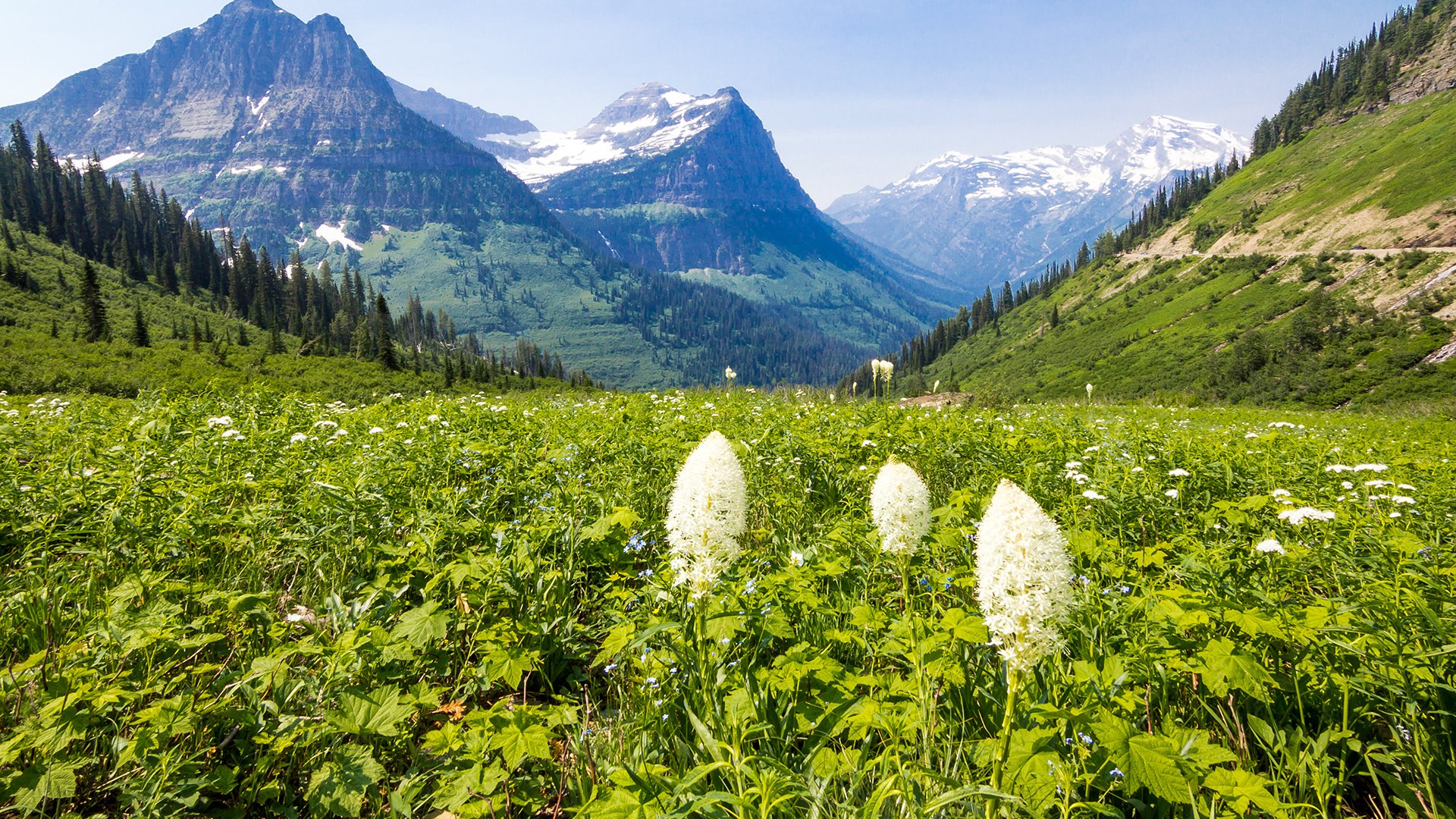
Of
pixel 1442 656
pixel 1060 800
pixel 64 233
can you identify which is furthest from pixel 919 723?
pixel 64 233

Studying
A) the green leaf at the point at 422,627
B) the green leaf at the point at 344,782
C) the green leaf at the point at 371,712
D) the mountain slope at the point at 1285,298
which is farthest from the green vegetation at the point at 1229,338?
Answer: the green leaf at the point at 344,782

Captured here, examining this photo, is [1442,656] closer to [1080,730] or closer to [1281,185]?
[1080,730]

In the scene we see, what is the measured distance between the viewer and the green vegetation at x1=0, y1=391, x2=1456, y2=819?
289cm

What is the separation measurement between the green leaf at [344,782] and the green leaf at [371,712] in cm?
14

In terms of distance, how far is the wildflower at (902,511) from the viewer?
13.1 feet

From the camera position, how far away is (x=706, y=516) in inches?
147

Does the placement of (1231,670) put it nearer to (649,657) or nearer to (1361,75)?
(649,657)

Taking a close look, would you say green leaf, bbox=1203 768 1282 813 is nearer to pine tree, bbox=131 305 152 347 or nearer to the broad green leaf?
the broad green leaf

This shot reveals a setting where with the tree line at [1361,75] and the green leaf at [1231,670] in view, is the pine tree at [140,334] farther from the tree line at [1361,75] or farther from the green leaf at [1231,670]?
the tree line at [1361,75]

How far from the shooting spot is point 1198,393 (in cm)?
8712

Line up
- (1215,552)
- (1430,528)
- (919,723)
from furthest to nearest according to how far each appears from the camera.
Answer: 1. (1430,528)
2. (1215,552)
3. (919,723)

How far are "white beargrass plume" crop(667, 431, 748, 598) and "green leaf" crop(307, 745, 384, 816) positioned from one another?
1842mm

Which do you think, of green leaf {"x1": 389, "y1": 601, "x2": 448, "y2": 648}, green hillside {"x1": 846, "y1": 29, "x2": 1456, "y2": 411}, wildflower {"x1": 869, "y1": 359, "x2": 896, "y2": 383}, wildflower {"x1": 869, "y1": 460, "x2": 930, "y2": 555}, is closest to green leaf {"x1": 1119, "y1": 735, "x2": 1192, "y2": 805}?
wildflower {"x1": 869, "y1": 460, "x2": 930, "y2": 555}

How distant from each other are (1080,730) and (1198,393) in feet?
355
